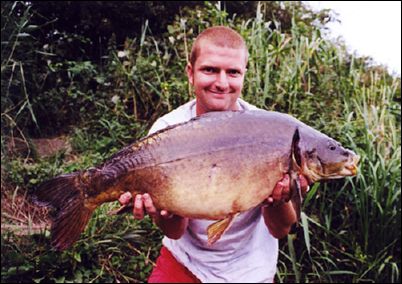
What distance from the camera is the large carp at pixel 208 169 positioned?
6.57ft

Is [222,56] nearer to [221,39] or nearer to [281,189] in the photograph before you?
[221,39]

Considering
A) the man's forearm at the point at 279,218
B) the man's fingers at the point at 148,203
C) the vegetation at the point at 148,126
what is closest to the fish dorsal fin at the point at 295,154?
the man's forearm at the point at 279,218

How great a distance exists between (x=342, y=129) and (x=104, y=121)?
2.23 metres

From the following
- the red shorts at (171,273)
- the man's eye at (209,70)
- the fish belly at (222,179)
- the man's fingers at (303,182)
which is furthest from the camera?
the red shorts at (171,273)

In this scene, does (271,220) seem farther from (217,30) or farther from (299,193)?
(217,30)

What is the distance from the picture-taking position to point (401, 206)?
13.6 ft

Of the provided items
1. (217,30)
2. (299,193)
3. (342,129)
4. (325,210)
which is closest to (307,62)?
(342,129)

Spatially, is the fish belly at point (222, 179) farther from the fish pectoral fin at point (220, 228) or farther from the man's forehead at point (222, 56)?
the man's forehead at point (222, 56)

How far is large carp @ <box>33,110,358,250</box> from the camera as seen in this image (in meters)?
2.00

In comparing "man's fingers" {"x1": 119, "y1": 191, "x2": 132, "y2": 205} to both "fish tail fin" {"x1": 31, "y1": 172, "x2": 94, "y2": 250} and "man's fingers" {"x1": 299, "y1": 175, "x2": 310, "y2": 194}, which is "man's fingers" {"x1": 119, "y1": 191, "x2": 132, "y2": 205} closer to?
"fish tail fin" {"x1": 31, "y1": 172, "x2": 94, "y2": 250}

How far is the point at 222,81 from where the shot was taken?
2.54 m

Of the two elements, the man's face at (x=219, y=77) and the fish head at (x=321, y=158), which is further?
the man's face at (x=219, y=77)

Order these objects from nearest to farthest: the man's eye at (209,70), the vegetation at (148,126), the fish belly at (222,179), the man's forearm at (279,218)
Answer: the fish belly at (222,179) < the man's forearm at (279,218) < the man's eye at (209,70) < the vegetation at (148,126)

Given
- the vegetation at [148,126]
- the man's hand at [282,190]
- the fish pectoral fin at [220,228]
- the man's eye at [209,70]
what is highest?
the man's eye at [209,70]
